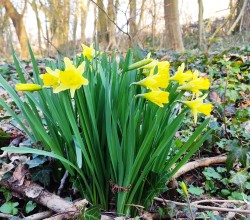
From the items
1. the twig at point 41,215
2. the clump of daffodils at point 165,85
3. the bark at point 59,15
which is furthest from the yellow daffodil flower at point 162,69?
the bark at point 59,15

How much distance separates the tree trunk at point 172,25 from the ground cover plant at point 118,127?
19.3 ft

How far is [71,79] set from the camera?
0.90 m

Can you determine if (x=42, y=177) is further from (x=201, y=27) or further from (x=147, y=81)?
(x=201, y=27)

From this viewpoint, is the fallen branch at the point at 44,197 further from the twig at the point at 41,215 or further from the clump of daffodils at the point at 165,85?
the clump of daffodils at the point at 165,85

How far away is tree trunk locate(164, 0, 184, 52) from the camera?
6613 millimetres

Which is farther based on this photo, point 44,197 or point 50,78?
point 44,197

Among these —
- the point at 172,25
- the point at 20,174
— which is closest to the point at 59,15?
the point at 172,25

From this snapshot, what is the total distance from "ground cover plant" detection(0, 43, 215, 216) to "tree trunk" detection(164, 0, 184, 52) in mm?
5869

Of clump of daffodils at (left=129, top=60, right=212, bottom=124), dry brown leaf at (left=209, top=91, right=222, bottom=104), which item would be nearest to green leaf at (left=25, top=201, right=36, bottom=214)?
clump of daffodils at (left=129, top=60, right=212, bottom=124)

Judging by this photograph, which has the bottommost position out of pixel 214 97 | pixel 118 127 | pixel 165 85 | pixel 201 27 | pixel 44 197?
pixel 44 197

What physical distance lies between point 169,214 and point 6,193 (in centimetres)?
60

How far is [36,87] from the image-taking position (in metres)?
0.98

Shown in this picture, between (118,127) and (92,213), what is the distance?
0.29 meters

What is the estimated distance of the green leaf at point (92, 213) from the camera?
958mm
